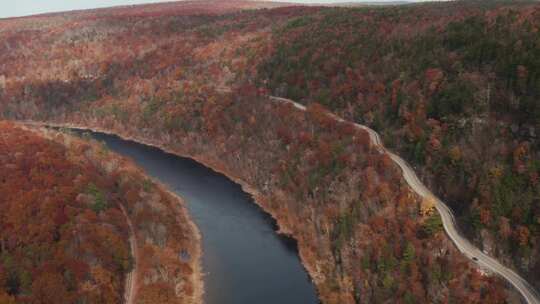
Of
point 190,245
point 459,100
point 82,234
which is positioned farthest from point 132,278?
point 459,100

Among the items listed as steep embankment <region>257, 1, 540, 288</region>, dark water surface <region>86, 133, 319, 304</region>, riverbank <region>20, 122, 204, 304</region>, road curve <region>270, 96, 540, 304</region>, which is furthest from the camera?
dark water surface <region>86, 133, 319, 304</region>

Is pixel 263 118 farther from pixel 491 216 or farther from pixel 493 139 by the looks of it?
pixel 491 216

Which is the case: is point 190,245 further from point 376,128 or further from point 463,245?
point 463,245

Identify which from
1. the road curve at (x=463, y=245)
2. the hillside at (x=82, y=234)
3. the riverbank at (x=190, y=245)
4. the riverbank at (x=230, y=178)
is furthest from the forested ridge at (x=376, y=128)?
the hillside at (x=82, y=234)

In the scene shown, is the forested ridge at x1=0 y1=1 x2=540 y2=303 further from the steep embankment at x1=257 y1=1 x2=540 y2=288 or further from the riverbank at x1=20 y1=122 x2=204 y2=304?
the riverbank at x1=20 y1=122 x2=204 y2=304


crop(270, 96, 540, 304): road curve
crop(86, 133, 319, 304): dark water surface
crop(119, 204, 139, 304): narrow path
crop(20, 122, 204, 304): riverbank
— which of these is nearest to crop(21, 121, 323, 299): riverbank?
crop(20, 122, 204, 304): riverbank

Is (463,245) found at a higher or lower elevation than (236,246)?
higher
